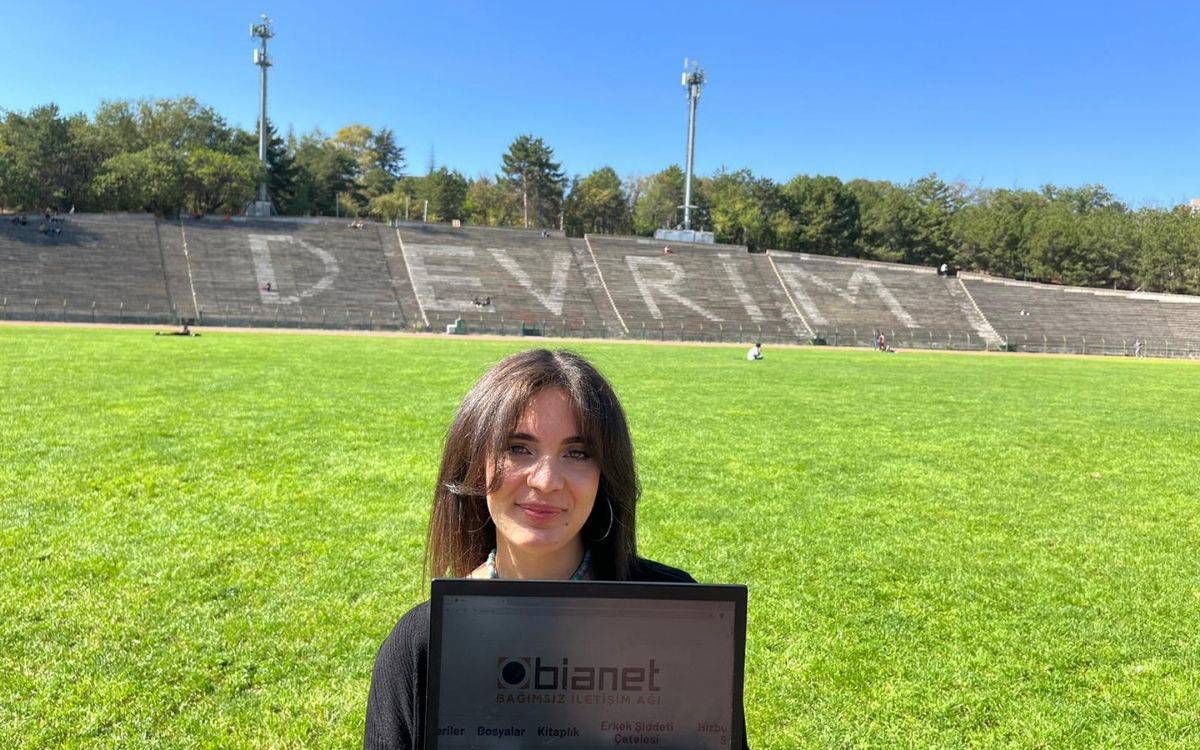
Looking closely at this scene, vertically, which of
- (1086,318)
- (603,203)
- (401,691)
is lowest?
(401,691)

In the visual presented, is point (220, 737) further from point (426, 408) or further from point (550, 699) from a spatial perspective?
point (426, 408)

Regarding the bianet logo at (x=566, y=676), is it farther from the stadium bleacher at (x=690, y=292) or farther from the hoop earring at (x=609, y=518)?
the stadium bleacher at (x=690, y=292)

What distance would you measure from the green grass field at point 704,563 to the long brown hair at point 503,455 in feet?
6.33

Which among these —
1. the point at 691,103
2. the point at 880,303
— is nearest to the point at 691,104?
the point at 691,103

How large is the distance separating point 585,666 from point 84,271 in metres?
51.3

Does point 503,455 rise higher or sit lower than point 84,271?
lower

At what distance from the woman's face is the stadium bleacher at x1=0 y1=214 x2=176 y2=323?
42285mm

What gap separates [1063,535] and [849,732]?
4298 mm

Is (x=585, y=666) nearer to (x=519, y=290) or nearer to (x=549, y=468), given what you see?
(x=549, y=468)

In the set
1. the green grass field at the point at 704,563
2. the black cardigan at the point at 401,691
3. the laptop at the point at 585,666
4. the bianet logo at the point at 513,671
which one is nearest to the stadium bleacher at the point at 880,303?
the green grass field at the point at 704,563

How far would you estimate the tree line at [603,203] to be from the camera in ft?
193

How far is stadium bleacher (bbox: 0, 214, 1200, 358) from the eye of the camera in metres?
42.0

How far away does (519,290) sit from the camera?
4947 cm

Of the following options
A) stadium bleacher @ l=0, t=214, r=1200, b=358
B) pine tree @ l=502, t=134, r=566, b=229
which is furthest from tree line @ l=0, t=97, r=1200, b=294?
stadium bleacher @ l=0, t=214, r=1200, b=358
